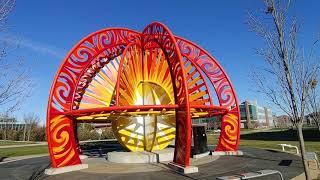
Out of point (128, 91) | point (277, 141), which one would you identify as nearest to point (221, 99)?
point (128, 91)

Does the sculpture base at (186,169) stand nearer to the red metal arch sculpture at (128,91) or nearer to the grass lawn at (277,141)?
the red metal arch sculpture at (128,91)

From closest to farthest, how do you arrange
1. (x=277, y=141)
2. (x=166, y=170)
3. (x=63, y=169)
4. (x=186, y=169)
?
(x=186, y=169) → (x=166, y=170) → (x=63, y=169) → (x=277, y=141)

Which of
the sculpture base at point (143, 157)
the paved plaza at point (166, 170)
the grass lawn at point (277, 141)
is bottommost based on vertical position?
the paved plaza at point (166, 170)

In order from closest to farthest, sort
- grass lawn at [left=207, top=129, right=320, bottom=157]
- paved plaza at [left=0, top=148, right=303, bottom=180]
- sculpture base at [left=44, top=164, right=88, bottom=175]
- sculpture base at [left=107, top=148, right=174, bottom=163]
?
paved plaza at [left=0, top=148, right=303, bottom=180]
sculpture base at [left=44, top=164, right=88, bottom=175]
sculpture base at [left=107, top=148, right=174, bottom=163]
grass lawn at [left=207, top=129, right=320, bottom=157]

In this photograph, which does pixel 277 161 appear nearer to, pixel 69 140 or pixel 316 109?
pixel 316 109

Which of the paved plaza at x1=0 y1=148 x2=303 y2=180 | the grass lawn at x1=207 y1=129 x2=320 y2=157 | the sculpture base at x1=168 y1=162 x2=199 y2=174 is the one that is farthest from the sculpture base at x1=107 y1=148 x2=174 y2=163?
the grass lawn at x1=207 y1=129 x2=320 y2=157

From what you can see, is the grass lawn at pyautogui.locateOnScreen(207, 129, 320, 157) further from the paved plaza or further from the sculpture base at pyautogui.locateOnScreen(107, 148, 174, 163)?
the sculpture base at pyautogui.locateOnScreen(107, 148, 174, 163)

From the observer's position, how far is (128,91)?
62.6ft

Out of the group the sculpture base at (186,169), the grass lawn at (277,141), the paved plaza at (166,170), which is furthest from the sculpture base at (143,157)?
the grass lawn at (277,141)

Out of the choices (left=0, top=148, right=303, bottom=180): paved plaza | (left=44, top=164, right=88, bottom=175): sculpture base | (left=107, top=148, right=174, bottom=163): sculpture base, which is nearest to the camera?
(left=0, top=148, right=303, bottom=180): paved plaza

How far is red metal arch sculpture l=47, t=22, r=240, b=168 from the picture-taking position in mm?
14977

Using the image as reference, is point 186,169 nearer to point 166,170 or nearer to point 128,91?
point 166,170

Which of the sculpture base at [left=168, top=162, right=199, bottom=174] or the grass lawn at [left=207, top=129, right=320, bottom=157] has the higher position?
the grass lawn at [left=207, top=129, right=320, bottom=157]

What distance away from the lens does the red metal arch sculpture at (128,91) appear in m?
15.0
